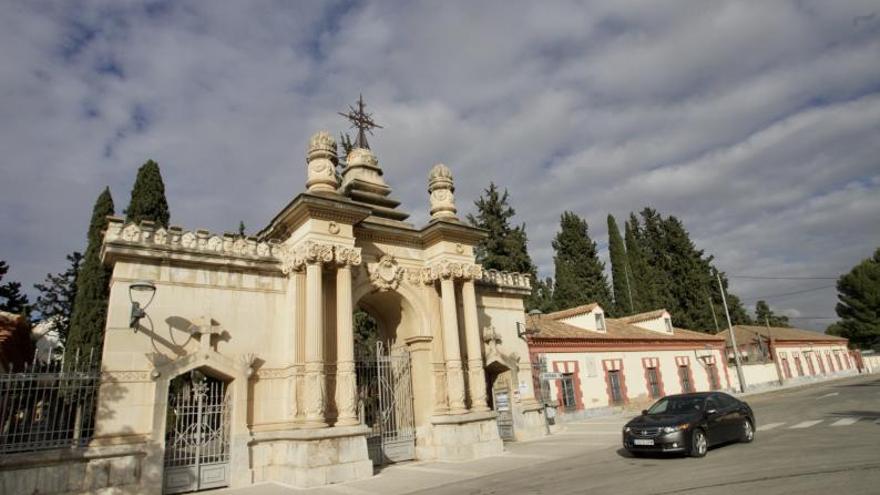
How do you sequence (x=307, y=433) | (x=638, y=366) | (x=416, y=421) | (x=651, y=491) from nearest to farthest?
(x=651, y=491) < (x=307, y=433) < (x=416, y=421) < (x=638, y=366)

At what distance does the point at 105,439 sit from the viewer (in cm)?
1045

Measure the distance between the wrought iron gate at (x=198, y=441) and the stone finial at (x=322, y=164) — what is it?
231 inches

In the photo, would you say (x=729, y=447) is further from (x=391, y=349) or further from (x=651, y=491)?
(x=391, y=349)

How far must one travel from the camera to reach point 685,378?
31.7 meters

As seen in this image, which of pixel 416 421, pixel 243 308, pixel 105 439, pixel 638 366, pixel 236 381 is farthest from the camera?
pixel 638 366

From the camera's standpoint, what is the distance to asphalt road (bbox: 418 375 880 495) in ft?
24.6

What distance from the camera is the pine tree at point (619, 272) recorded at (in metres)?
48.3

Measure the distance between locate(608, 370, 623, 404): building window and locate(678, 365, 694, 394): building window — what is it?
23.1 feet

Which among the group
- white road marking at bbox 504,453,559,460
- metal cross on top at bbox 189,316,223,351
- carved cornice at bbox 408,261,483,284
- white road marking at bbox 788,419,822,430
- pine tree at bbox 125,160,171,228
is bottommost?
white road marking at bbox 504,453,559,460

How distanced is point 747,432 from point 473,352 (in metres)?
7.41

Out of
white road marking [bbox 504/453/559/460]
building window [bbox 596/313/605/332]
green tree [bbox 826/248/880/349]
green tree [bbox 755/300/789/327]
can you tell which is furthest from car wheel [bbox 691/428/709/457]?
green tree [bbox 755/300/789/327]

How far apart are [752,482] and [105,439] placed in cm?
1207

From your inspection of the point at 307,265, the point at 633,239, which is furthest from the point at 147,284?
the point at 633,239

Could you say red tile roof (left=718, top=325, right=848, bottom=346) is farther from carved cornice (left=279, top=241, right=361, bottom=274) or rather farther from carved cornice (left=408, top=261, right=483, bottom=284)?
carved cornice (left=279, top=241, right=361, bottom=274)
